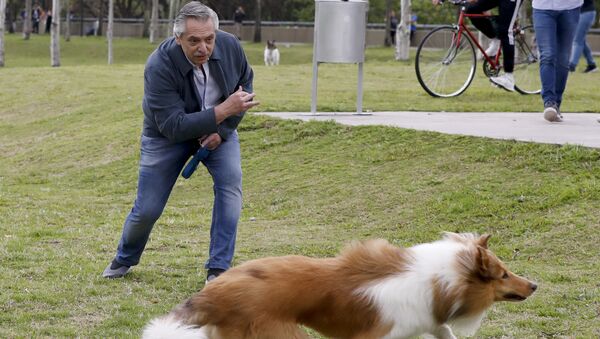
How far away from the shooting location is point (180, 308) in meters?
4.80

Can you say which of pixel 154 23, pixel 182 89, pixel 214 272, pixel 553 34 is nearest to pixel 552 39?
pixel 553 34

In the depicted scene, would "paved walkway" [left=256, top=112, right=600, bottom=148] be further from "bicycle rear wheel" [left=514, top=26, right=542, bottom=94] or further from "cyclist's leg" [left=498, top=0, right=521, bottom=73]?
"bicycle rear wheel" [left=514, top=26, right=542, bottom=94]

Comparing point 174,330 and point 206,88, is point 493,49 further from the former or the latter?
point 174,330

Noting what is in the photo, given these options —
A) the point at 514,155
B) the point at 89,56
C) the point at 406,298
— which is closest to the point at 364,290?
the point at 406,298

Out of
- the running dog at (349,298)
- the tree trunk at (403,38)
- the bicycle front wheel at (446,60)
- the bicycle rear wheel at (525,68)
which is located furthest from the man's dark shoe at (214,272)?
the tree trunk at (403,38)

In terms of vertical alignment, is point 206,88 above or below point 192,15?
below

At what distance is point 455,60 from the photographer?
1533 centimetres

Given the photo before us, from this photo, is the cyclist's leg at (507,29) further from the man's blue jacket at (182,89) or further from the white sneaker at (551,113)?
the man's blue jacket at (182,89)

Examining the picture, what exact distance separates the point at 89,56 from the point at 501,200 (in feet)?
157

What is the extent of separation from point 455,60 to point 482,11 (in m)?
0.95

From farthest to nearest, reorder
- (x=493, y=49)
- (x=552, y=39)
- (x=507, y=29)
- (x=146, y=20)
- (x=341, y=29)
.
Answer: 1. (x=146, y=20)
2. (x=493, y=49)
3. (x=507, y=29)
4. (x=341, y=29)
5. (x=552, y=39)

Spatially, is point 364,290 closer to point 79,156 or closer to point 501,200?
point 501,200

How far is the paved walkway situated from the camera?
10.8 metres

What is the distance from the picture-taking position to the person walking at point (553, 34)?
37.4ft
